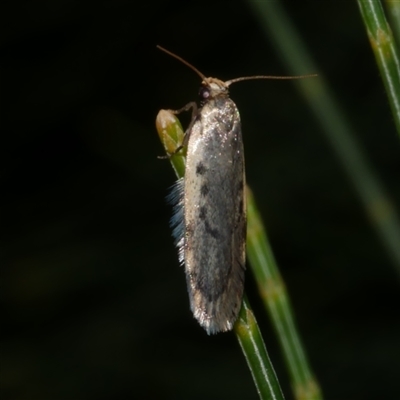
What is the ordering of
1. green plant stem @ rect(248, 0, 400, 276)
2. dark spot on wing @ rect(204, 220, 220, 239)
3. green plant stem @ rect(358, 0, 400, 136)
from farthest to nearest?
green plant stem @ rect(248, 0, 400, 276) → dark spot on wing @ rect(204, 220, 220, 239) → green plant stem @ rect(358, 0, 400, 136)

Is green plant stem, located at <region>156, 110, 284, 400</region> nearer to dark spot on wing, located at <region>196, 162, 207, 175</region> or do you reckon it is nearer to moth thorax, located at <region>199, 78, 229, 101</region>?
dark spot on wing, located at <region>196, 162, 207, 175</region>

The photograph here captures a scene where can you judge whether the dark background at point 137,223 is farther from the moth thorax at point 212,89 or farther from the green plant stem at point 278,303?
the green plant stem at point 278,303

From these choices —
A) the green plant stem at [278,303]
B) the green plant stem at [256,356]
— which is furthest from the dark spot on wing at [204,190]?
the green plant stem at [256,356]

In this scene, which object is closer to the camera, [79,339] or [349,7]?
[79,339]

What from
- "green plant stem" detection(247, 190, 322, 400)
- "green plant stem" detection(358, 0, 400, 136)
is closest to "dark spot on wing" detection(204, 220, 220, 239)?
"green plant stem" detection(247, 190, 322, 400)

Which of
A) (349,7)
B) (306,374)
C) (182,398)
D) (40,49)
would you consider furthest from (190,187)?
(349,7)

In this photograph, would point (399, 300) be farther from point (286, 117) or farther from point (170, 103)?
point (170, 103)
